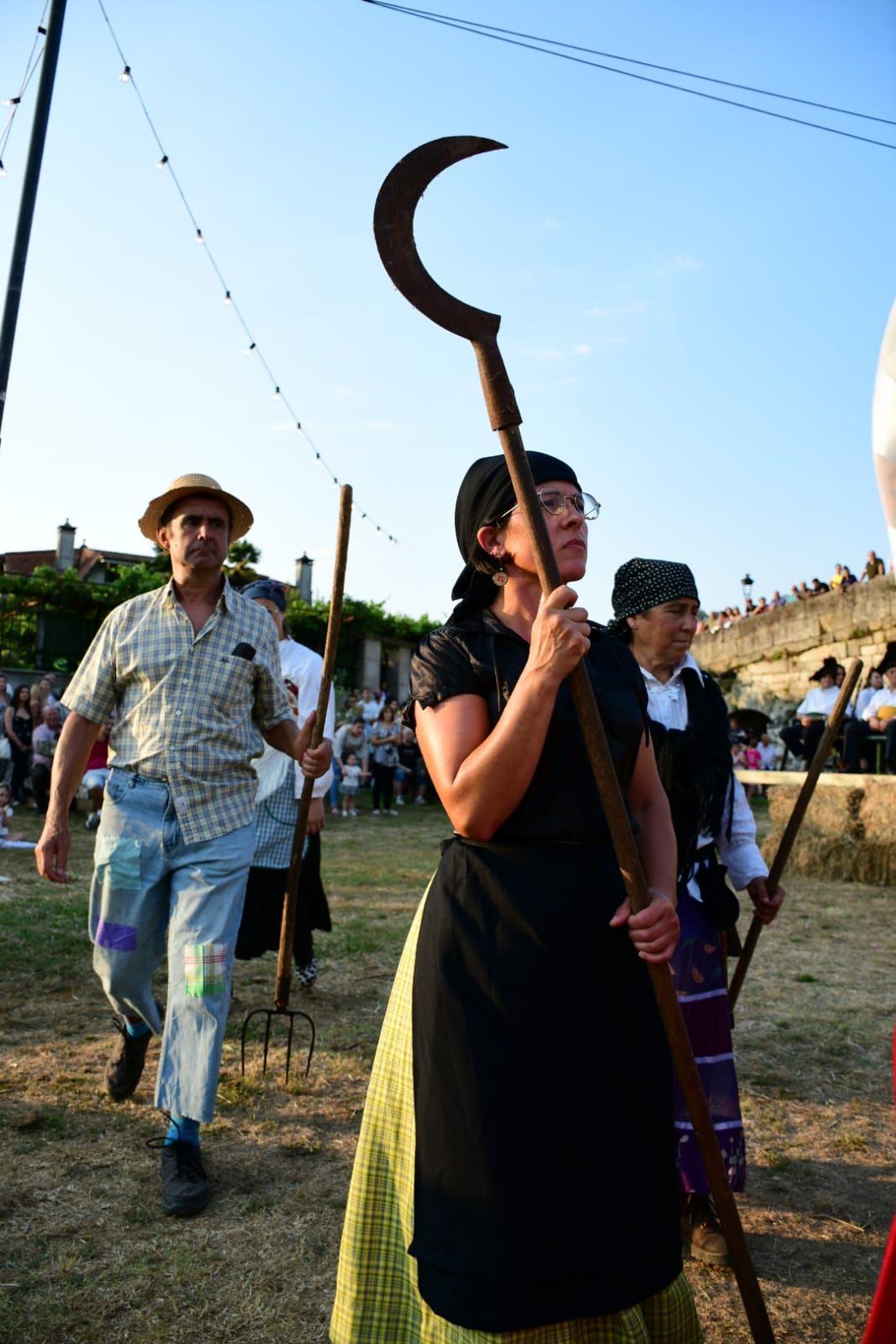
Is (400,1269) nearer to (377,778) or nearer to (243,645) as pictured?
(243,645)

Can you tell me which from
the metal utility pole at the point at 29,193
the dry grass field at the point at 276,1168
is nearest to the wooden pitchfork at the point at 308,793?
the dry grass field at the point at 276,1168

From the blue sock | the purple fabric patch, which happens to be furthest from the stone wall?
the blue sock

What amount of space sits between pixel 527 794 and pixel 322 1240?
1.74 metres

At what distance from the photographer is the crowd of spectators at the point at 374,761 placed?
56.9 ft

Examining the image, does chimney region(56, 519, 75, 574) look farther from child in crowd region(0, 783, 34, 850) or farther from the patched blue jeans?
the patched blue jeans

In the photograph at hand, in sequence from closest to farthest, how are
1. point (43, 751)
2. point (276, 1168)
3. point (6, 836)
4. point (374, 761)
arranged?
point (276, 1168), point (6, 836), point (43, 751), point (374, 761)

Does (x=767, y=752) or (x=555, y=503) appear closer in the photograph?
(x=555, y=503)

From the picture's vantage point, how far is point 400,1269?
1.94m

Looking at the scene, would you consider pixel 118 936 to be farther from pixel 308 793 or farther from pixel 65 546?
pixel 65 546

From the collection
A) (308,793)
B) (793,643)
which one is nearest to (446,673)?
(308,793)

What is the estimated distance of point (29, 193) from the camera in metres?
7.80

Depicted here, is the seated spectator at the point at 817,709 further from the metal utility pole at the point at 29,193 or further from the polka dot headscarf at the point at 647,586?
the polka dot headscarf at the point at 647,586

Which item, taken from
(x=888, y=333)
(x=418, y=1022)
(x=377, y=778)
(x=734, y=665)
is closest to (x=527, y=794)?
(x=418, y=1022)

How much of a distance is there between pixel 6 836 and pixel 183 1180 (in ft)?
29.6
